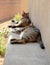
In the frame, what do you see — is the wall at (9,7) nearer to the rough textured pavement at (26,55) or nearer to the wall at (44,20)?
the wall at (44,20)

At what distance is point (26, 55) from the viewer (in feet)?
8.11

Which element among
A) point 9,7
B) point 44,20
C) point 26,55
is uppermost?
point 44,20

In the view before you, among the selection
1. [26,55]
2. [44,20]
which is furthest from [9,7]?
[26,55]

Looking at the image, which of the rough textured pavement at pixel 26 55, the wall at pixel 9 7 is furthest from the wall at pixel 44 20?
the wall at pixel 9 7

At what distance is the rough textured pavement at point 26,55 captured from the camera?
2.21 metres

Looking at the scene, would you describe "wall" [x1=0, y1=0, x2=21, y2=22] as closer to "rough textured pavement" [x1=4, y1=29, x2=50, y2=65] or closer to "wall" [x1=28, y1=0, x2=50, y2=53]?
"wall" [x1=28, y1=0, x2=50, y2=53]

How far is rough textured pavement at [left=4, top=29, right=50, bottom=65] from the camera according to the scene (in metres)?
2.21

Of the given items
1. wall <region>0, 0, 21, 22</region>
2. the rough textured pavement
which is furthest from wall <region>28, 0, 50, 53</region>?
wall <region>0, 0, 21, 22</region>

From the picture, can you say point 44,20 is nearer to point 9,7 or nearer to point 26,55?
point 26,55

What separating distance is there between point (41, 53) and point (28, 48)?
307mm

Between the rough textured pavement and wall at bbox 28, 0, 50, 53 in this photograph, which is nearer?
the rough textured pavement

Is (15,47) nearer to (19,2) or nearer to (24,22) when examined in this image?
(24,22)

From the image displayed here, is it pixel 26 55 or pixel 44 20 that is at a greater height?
pixel 44 20

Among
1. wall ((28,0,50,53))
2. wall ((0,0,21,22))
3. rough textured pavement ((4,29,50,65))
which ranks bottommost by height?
wall ((0,0,21,22))
